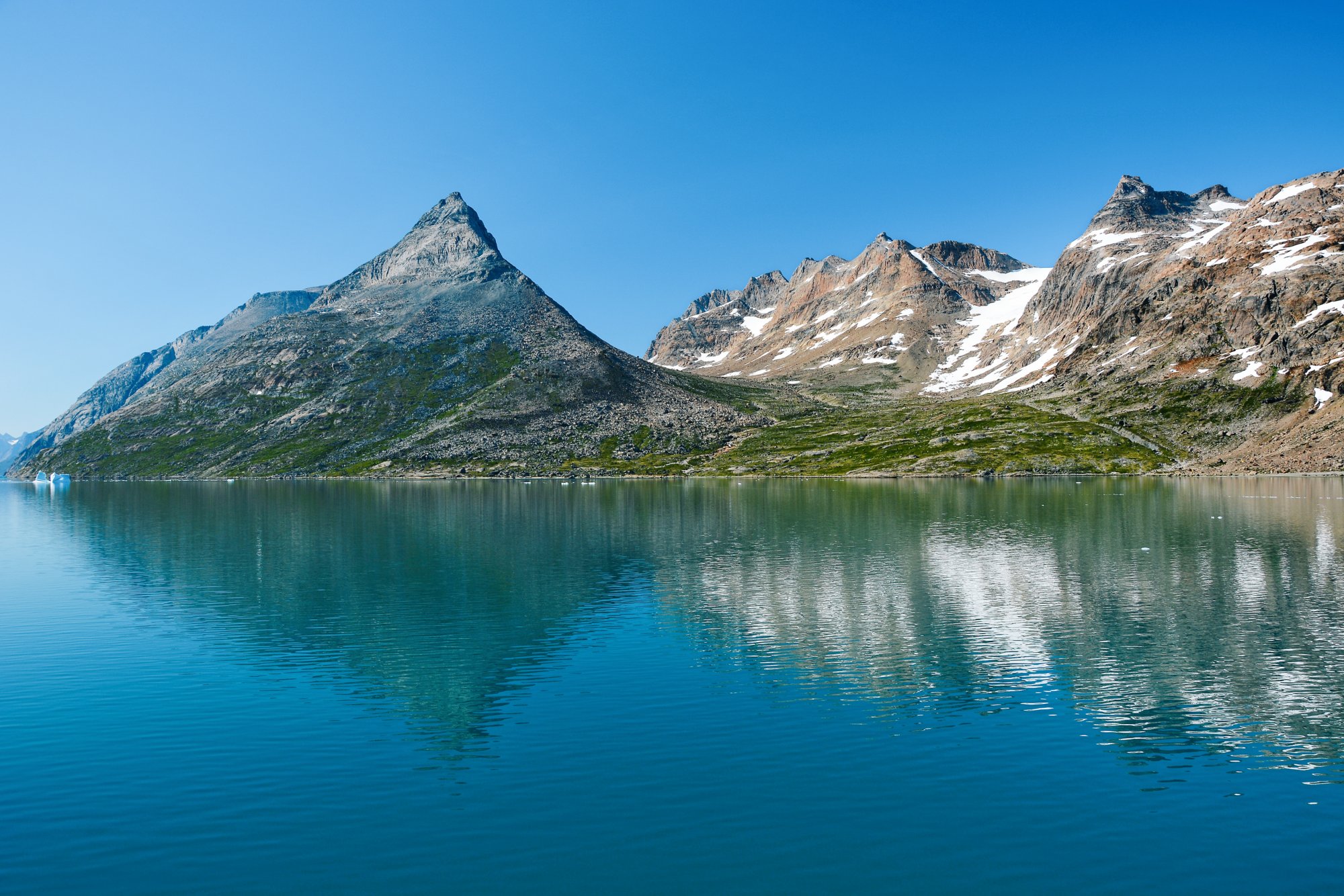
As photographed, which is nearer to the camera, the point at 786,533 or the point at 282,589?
the point at 282,589

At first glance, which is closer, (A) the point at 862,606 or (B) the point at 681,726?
(B) the point at 681,726

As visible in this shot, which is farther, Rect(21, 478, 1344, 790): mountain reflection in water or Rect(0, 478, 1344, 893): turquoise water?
Rect(21, 478, 1344, 790): mountain reflection in water

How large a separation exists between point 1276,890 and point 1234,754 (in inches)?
454

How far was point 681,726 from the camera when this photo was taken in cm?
3653

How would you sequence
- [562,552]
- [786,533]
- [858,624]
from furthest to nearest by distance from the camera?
1. [786,533]
2. [562,552]
3. [858,624]

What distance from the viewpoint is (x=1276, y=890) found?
73.3ft

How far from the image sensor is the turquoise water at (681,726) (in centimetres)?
2433

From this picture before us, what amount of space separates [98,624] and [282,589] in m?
15.5

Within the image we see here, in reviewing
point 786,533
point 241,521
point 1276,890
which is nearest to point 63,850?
point 1276,890

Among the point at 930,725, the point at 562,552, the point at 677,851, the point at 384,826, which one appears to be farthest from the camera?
the point at 562,552

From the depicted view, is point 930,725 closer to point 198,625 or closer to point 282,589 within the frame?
point 198,625

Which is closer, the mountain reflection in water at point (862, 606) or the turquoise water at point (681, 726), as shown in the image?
the turquoise water at point (681, 726)

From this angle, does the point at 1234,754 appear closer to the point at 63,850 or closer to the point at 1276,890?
the point at 1276,890

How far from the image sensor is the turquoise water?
24328 mm
